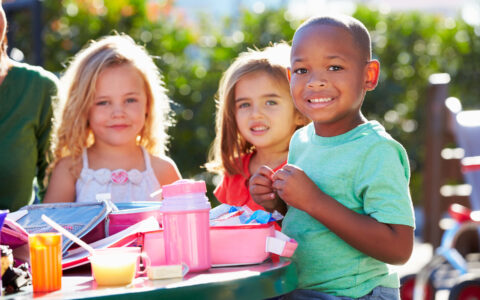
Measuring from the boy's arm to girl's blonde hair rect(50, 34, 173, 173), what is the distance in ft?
5.14

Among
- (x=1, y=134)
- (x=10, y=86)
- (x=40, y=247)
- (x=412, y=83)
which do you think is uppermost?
(x=412, y=83)

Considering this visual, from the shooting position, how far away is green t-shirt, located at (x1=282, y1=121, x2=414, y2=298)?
6.44 ft

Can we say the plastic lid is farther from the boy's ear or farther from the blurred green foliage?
the blurred green foliage

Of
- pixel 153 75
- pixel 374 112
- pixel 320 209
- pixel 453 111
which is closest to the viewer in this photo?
pixel 320 209

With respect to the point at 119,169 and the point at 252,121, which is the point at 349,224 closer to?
the point at 252,121

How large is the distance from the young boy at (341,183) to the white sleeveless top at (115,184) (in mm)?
1226

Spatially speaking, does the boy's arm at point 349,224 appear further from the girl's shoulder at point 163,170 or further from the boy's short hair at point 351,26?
the girl's shoulder at point 163,170

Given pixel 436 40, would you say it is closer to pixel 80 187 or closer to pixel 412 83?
pixel 412 83

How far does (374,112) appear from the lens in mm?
7977

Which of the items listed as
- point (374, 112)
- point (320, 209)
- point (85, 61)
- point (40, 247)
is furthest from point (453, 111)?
point (40, 247)

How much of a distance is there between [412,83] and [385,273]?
276 inches

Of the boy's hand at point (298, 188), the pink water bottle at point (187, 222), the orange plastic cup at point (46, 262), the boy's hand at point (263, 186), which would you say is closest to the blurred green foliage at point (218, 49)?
the boy's hand at point (263, 186)

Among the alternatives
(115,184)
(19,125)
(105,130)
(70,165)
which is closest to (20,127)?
(19,125)

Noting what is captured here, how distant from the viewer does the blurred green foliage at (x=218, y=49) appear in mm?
6672
